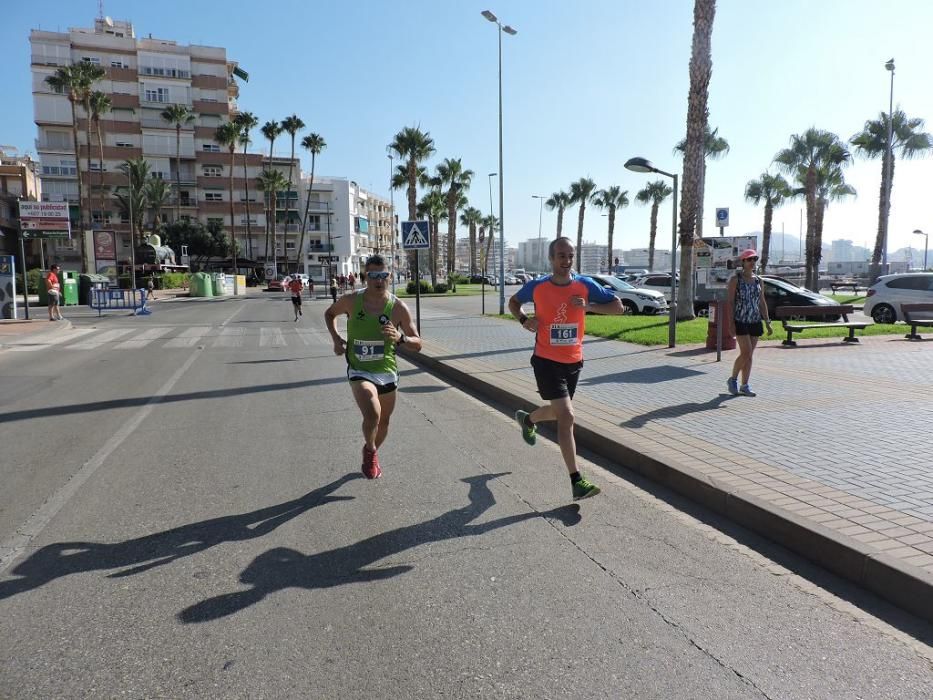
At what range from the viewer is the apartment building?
77188 millimetres

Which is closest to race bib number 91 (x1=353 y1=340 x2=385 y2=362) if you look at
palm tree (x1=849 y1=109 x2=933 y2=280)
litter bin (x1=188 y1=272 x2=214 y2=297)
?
palm tree (x1=849 y1=109 x2=933 y2=280)

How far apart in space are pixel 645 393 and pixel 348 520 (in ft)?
16.8

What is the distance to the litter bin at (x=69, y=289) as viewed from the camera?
116 ft

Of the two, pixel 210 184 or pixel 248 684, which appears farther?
pixel 210 184

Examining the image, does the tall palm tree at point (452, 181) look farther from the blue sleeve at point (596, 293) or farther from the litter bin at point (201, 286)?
the blue sleeve at point (596, 293)

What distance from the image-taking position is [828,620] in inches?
127

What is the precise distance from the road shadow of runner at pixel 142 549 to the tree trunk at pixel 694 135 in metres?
15.6

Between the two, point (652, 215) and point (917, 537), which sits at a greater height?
point (652, 215)

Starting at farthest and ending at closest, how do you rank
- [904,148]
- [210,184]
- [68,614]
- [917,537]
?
1. [210,184]
2. [904,148]
3. [917,537]
4. [68,614]

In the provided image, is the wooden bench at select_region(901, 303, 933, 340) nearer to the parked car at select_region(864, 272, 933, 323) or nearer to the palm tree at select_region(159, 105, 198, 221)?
the parked car at select_region(864, 272, 933, 323)

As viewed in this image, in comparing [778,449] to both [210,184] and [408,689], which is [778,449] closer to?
[408,689]

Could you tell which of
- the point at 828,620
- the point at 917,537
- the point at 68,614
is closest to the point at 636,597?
the point at 828,620

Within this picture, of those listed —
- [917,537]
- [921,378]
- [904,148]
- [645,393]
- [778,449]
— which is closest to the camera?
[917,537]

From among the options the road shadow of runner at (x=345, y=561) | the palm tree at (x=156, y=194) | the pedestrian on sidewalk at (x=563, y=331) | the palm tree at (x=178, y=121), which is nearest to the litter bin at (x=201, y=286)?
the palm tree at (x=156, y=194)
